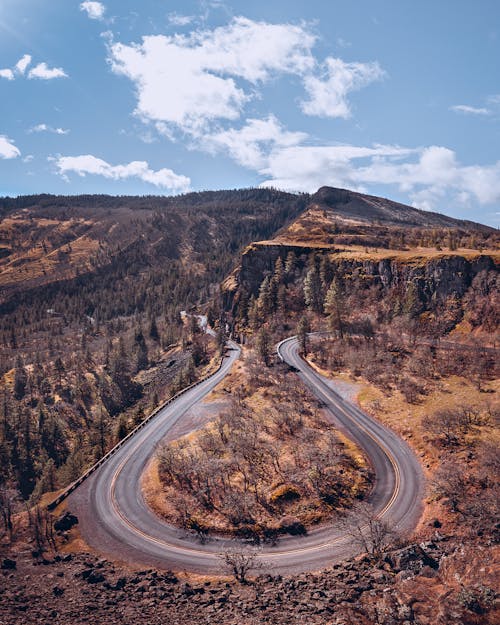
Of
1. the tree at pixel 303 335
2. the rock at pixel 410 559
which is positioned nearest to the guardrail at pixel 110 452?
the tree at pixel 303 335

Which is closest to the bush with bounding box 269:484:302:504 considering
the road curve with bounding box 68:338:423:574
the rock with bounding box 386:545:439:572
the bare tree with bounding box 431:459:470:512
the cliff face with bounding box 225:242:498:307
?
the road curve with bounding box 68:338:423:574

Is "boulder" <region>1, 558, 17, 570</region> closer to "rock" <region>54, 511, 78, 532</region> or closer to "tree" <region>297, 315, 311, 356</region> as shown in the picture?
"rock" <region>54, 511, 78, 532</region>

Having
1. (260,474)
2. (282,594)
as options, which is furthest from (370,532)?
(260,474)

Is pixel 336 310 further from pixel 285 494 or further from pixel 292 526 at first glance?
pixel 292 526

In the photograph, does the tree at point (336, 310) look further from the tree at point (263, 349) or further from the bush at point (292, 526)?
the bush at point (292, 526)

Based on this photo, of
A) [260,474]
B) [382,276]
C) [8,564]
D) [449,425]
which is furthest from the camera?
[382,276]

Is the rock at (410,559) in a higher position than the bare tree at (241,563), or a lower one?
higher
